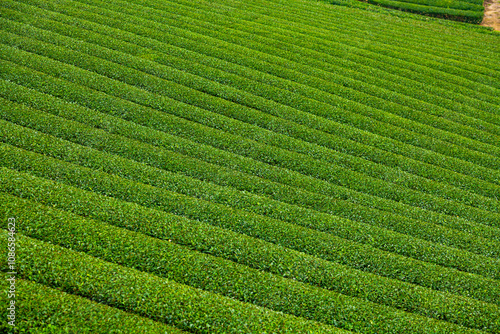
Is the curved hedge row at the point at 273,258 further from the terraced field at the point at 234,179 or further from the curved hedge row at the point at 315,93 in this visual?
the curved hedge row at the point at 315,93

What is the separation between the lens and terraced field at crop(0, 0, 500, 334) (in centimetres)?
1041

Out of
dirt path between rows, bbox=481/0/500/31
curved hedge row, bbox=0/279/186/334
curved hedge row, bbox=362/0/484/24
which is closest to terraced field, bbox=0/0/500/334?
curved hedge row, bbox=0/279/186/334

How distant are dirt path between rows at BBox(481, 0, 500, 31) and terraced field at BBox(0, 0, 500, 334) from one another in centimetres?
1577

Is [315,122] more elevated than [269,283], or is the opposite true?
[315,122]

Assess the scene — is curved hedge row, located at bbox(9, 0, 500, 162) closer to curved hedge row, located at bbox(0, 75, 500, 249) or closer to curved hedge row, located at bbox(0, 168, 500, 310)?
curved hedge row, located at bbox(0, 75, 500, 249)

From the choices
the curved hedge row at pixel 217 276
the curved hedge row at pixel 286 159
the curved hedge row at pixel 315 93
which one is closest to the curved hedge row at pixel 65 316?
the curved hedge row at pixel 217 276

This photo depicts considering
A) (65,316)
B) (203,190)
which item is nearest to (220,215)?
(203,190)

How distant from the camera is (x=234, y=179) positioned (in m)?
15.7

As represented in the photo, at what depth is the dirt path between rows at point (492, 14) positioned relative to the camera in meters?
39.5

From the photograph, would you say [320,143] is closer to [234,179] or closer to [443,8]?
[234,179]

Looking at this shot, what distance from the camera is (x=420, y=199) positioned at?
16.9 metres

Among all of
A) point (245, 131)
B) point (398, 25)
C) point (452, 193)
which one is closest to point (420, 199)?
point (452, 193)

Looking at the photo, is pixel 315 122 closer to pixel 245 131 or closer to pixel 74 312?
pixel 245 131

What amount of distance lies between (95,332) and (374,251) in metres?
9.55
